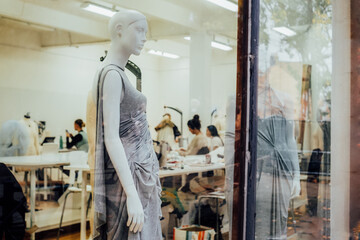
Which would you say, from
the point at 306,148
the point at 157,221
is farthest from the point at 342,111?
the point at 157,221

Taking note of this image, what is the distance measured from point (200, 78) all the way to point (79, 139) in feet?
2.38

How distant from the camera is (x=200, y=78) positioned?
2152 millimetres

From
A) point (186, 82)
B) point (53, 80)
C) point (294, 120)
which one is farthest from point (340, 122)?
point (53, 80)

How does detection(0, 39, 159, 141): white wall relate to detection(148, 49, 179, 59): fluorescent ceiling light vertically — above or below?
below

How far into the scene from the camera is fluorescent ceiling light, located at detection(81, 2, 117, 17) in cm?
168

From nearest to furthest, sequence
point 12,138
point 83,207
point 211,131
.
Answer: point 12,138 < point 83,207 < point 211,131

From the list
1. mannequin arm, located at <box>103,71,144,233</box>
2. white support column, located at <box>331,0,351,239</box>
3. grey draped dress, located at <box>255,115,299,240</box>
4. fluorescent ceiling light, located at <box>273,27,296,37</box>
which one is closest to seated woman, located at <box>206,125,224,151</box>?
grey draped dress, located at <box>255,115,299,240</box>

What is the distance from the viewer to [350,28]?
2906 millimetres

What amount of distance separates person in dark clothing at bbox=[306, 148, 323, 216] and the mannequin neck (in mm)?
1829

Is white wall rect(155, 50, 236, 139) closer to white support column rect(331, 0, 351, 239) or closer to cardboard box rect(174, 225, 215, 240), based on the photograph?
cardboard box rect(174, 225, 215, 240)

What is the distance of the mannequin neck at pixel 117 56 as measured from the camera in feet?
5.48

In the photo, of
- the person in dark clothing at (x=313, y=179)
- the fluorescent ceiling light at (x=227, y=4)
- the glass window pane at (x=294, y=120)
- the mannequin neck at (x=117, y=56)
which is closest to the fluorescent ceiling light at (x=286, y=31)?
the glass window pane at (x=294, y=120)

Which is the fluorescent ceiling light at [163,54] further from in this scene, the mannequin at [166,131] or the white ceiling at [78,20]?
the mannequin at [166,131]

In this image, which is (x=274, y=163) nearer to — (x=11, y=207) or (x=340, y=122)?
(x=340, y=122)
